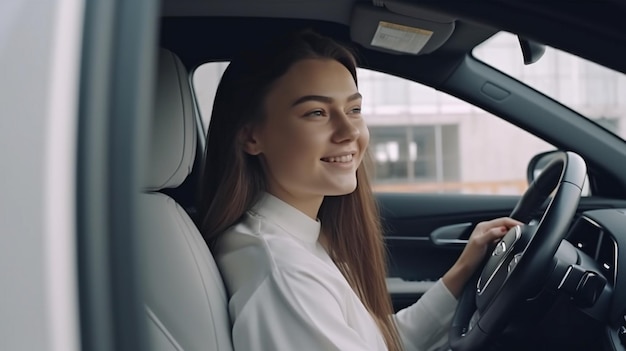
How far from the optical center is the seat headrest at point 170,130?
→ 1.44 metres

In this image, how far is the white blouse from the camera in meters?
1.21

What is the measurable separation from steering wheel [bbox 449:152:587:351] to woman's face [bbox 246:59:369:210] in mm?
333

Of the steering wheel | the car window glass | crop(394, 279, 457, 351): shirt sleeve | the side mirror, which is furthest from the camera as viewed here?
the car window glass

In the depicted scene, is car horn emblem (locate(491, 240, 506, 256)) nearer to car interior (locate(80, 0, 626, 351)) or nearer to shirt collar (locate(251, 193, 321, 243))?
car interior (locate(80, 0, 626, 351))

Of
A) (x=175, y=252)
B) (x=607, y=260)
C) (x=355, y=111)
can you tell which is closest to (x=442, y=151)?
(x=607, y=260)

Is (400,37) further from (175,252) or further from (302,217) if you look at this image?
(175,252)

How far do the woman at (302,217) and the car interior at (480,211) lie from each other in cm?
6

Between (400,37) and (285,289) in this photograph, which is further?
(400,37)

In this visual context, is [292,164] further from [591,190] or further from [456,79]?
[591,190]

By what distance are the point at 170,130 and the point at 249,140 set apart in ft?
0.51

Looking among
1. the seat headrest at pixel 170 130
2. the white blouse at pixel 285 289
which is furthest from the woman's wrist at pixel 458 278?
the seat headrest at pixel 170 130

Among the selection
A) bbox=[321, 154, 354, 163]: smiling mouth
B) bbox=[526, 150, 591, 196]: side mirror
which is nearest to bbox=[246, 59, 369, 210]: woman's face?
bbox=[321, 154, 354, 163]: smiling mouth

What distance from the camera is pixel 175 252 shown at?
1.34 meters

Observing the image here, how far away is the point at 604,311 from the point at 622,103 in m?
15.3
